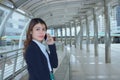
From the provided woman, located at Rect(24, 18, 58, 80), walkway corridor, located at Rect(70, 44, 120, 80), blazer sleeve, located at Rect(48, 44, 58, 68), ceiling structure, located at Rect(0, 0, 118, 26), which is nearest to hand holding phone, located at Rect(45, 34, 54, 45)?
blazer sleeve, located at Rect(48, 44, 58, 68)

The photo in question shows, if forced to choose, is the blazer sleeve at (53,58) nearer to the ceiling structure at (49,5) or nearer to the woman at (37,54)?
the woman at (37,54)

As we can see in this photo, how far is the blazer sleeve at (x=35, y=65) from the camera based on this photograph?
2943 mm

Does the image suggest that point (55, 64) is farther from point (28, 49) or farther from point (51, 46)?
point (28, 49)

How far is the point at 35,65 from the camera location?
295 centimetres

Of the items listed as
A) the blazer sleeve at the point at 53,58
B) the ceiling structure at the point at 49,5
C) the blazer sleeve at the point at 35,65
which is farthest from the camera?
the ceiling structure at the point at 49,5

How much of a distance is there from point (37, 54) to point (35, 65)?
0.35 feet

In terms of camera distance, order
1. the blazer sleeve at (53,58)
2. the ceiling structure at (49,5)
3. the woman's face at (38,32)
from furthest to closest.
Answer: the ceiling structure at (49,5) < the blazer sleeve at (53,58) < the woman's face at (38,32)

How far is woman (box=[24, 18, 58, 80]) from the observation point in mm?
2951

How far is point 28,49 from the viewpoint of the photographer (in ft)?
9.81

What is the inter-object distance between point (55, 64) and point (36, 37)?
0.44 m

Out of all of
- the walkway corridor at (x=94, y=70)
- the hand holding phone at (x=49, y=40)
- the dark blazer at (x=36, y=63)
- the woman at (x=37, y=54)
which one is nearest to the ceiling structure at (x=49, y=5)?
the walkway corridor at (x=94, y=70)

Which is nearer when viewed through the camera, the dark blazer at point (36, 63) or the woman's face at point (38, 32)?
the dark blazer at point (36, 63)

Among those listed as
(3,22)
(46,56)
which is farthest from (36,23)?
(3,22)

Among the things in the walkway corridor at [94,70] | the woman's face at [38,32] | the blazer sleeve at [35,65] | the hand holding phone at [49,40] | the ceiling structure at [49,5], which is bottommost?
the walkway corridor at [94,70]
